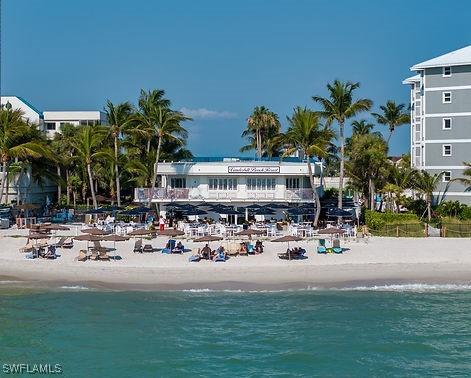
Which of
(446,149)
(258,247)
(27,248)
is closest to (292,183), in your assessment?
(446,149)

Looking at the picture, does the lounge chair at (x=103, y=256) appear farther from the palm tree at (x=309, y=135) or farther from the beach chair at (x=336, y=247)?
the palm tree at (x=309, y=135)

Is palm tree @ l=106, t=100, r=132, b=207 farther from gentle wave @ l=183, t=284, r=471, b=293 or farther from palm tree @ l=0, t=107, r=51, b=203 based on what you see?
gentle wave @ l=183, t=284, r=471, b=293

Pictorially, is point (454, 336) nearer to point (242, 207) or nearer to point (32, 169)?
point (242, 207)

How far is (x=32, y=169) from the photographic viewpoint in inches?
2183

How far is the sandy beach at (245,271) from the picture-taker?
105 feet

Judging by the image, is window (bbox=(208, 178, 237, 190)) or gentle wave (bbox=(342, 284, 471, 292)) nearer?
gentle wave (bbox=(342, 284, 471, 292))

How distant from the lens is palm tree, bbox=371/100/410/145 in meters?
81.5

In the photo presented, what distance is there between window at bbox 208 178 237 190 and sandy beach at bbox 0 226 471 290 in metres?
15.1

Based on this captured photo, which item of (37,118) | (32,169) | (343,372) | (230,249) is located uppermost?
(37,118)

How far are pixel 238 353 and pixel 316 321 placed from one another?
192 inches

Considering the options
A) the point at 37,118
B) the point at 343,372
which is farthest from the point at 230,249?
the point at 37,118

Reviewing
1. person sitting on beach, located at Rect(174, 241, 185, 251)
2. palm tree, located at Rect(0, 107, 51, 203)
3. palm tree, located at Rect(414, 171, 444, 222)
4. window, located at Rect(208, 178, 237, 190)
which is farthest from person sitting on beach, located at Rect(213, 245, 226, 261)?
palm tree, located at Rect(414, 171, 444, 222)

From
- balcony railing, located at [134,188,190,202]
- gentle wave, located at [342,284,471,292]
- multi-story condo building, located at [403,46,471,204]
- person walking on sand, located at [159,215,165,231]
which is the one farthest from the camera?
multi-story condo building, located at [403,46,471,204]

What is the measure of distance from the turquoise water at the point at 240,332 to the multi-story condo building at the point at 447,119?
82.6ft
